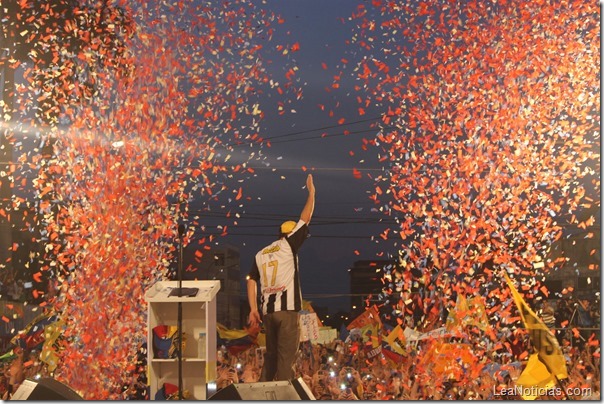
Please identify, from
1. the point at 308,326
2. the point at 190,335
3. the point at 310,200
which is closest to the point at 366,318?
the point at 308,326

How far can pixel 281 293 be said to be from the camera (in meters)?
5.09

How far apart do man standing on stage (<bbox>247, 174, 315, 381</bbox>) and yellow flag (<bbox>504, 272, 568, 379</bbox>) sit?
1.28m

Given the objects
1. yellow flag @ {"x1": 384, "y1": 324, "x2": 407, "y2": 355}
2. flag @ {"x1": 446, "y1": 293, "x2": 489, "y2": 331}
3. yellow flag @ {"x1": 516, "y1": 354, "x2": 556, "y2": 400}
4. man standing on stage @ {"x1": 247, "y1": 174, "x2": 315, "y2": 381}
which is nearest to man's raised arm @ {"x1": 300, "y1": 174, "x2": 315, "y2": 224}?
man standing on stage @ {"x1": 247, "y1": 174, "x2": 315, "y2": 381}

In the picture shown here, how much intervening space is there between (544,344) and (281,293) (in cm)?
149

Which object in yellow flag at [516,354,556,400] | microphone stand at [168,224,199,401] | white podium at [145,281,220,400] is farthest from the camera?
yellow flag at [516,354,556,400]

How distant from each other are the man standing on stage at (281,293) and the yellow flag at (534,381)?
127cm

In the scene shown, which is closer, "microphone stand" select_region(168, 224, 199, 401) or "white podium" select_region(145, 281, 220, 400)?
"microphone stand" select_region(168, 224, 199, 401)

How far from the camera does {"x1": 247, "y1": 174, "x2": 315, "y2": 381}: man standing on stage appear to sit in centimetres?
506

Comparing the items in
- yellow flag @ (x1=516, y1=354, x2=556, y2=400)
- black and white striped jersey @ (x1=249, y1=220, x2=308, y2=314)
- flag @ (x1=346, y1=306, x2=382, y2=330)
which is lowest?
yellow flag @ (x1=516, y1=354, x2=556, y2=400)

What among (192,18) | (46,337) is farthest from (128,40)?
(46,337)

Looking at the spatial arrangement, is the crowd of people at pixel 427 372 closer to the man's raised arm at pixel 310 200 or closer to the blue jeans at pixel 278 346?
the blue jeans at pixel 278 346

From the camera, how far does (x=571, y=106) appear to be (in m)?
5.14

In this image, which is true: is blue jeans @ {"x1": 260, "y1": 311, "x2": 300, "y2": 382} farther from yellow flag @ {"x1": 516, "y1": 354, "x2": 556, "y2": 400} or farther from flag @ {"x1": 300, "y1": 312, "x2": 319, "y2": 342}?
yellow flag @ {"x1": 516, "y1": 354, "x2": 556, "y2": 400}

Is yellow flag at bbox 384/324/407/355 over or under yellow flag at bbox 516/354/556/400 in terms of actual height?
over
